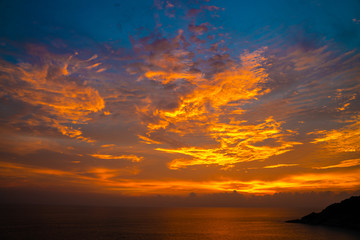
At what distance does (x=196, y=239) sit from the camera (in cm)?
8481

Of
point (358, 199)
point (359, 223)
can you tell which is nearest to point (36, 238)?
point (359, 223)

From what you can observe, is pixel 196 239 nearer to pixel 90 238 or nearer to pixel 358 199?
pixel 90 238

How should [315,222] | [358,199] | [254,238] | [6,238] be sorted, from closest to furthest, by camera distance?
[6,238] < [254,238] < [358,199] < [315,222]

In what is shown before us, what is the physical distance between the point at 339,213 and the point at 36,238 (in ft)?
445

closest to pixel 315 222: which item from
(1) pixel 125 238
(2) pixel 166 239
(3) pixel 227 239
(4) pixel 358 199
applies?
(4) pixel 358 199

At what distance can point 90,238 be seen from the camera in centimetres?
8088

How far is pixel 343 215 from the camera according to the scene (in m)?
116

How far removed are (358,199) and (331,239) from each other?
1962 inches

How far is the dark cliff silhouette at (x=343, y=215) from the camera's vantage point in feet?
357

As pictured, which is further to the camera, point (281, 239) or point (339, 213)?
point (339, 213)

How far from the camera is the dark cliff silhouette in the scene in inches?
4289

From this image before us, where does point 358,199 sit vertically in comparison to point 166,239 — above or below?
above

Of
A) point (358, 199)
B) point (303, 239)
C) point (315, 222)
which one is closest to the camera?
point (303, 239)

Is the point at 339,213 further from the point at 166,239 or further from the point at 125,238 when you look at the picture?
the point at 125,238
